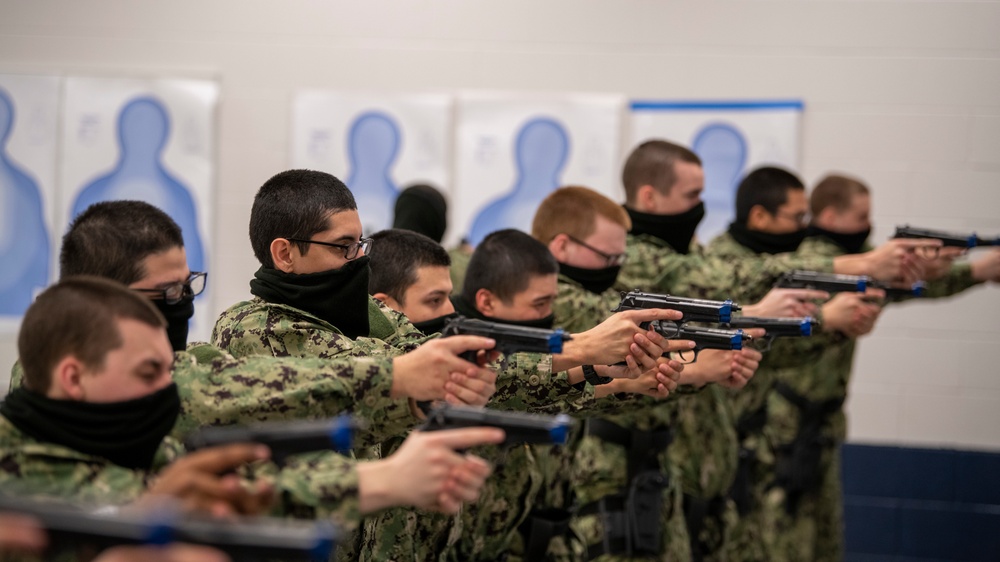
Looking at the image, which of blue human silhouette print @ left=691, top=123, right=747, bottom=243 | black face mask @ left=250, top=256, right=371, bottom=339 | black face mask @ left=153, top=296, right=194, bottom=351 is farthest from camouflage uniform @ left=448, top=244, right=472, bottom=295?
black face mask @ left=153, top=296, right=194, bottom=351

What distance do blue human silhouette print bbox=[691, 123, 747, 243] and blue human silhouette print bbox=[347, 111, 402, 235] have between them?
1635mm

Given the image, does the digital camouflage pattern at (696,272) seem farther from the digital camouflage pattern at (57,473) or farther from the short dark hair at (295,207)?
the digital camouflage pattern at (57,473)

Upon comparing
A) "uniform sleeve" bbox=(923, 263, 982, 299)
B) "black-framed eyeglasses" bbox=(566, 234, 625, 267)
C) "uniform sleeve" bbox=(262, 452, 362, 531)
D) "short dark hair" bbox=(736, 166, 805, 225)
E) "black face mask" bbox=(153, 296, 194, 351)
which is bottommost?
"uniform sleeve" bbox=(262, 452, 362, 531)

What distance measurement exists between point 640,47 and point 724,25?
456 mm

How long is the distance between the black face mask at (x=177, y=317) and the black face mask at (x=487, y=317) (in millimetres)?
1158

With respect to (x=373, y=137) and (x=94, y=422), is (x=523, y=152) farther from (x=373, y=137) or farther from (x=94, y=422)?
(x=94, y=422)

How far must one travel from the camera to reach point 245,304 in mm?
2934

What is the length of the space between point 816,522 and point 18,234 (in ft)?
14.6

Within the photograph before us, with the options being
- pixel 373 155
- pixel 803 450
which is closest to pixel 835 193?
pixel 803 450

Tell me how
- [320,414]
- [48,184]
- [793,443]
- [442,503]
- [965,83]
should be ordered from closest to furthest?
[442,503]
[320,414]
[793,443]
[965,83]
[48,184]

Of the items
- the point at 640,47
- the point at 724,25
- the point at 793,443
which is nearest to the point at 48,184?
the point at 640,47

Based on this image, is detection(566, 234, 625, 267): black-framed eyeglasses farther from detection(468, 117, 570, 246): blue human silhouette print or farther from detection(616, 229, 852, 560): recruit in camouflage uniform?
detection(468, 117, 570, 246): blue human silhouette print

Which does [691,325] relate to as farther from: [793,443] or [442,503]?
[793,443]

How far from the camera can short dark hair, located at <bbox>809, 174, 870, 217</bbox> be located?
5.71 m
